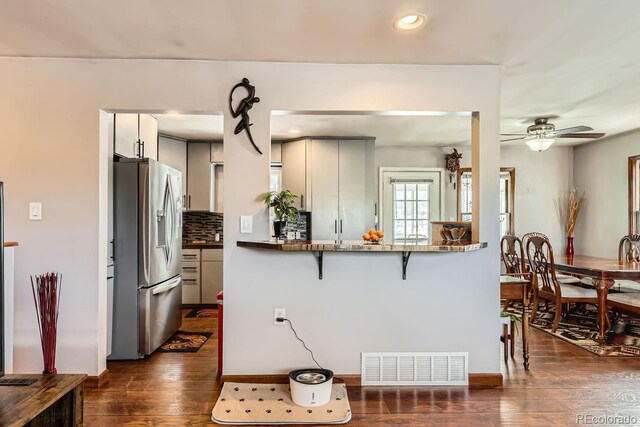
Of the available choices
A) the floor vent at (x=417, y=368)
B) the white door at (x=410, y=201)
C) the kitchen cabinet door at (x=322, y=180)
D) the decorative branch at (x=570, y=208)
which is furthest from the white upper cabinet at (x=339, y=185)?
the decorative branch at (x=570, y=208)

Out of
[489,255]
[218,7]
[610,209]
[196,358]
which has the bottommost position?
[196,358]

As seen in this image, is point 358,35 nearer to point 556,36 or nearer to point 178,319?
point 556,36

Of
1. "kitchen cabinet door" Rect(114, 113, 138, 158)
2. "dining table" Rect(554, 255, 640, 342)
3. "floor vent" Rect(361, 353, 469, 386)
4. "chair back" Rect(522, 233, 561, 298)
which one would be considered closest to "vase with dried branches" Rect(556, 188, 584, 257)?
"chair back" Rect(522, 233, 561, 298)

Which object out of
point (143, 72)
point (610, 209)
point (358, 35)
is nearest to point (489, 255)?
point (358, 35)

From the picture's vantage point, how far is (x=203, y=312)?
5094mm

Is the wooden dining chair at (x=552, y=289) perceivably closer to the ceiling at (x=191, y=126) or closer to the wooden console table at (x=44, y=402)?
the ceiling at (x=191, y=126)

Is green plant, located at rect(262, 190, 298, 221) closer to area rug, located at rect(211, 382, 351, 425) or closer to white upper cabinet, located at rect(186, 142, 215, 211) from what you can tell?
area rug, located at rect(211, 382, 351, 425)

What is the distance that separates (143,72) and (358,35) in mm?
1491

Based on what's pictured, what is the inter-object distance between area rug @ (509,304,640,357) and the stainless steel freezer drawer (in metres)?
3.78

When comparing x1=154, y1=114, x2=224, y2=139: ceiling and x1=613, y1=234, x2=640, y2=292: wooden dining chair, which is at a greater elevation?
x1=154, y1=114, x2=224, y2=139: ceiling

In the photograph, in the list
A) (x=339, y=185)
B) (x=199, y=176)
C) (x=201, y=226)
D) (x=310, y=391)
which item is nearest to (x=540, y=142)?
(x=339, y=185)

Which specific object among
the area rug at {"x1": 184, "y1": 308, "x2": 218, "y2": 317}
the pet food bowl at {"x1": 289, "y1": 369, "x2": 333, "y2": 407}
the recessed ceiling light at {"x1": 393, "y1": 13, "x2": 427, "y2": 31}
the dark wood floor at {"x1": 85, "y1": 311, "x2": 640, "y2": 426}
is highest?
the recessed ceiling light at {"x1": 393, "y1": 13, "x2": 427, "y2": 31}

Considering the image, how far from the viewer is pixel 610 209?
5469mm

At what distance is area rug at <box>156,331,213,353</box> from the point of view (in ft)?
11.8
